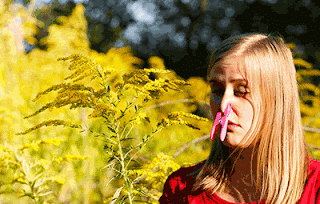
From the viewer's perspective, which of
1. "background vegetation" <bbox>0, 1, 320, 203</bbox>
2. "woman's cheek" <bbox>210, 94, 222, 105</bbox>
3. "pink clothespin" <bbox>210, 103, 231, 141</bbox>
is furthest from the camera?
"background vegetation" <bbox>0, 1, 320, 203</bbox>

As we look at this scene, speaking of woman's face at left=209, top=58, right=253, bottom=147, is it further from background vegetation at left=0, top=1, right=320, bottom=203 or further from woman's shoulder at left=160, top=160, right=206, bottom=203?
background vegetation at left=0, top=1, right=320, bottom=203

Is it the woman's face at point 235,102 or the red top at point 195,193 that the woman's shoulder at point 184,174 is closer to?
the red top at point 195,193

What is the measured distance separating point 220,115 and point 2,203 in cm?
236

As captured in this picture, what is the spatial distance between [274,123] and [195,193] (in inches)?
15.3

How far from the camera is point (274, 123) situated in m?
0.97

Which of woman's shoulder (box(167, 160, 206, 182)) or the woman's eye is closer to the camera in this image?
the woman's eye

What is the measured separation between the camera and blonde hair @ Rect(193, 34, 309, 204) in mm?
950

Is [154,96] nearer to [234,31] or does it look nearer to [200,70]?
[200,70]

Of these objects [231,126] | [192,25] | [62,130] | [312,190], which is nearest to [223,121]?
[231,126]

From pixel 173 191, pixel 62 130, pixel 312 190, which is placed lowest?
pixel 62 130

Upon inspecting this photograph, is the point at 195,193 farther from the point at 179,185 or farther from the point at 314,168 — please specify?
the point at 314,168

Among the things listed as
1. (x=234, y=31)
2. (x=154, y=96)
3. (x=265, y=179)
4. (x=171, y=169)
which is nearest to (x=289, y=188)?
(x=265, y=179)

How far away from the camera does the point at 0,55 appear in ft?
8.71

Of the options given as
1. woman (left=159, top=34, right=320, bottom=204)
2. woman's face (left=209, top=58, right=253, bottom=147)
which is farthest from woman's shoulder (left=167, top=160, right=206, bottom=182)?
woman's face (left=209, top=58, right=253, bottom=147)
